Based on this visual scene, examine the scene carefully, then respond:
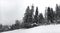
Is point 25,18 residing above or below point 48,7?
below

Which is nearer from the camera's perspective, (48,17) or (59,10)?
(48,17)

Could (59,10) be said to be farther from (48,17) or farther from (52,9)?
(48,17)

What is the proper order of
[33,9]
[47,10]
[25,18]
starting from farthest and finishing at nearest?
[33,9], [47,10], [25,18]

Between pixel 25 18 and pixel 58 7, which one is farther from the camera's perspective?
pixel 58 7

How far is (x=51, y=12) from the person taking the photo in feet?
178

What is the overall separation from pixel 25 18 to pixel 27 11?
6.88 m

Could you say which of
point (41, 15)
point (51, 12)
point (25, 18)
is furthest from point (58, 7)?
point (25, 18)

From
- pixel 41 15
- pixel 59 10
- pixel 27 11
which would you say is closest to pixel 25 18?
pixel 27 11

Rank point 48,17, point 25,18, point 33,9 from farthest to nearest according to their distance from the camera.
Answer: point 33,9 → point 48,17 → point 25,18

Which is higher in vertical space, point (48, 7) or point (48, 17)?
point (48, 7)

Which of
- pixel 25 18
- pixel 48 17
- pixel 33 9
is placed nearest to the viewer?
pixel 25 18

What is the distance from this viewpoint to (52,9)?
56.4 meters

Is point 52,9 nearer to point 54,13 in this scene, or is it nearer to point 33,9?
point 54,13

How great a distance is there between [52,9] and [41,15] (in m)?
5.89
